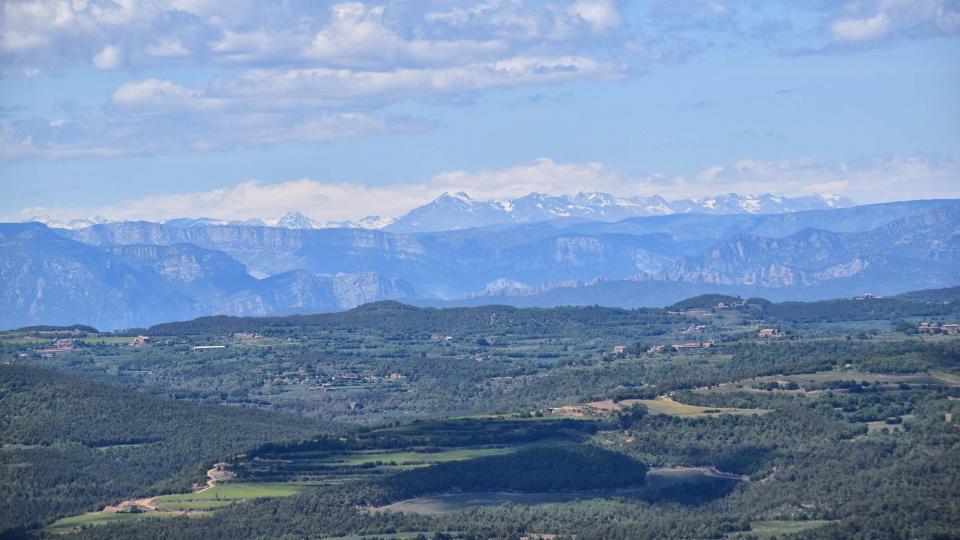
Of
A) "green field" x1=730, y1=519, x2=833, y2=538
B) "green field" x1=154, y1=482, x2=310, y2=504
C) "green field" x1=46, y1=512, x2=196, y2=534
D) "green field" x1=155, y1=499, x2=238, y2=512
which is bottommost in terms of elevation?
"green field" x1=730, y1=519, x2=833, y2=538

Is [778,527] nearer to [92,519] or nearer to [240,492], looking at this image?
[240,492]

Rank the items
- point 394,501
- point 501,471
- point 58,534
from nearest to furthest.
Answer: point 58,534 < point 394,501 < point 501,471

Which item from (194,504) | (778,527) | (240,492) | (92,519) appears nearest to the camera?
(778,527)

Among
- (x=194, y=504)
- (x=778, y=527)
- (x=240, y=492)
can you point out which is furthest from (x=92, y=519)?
(x=778, y=527)

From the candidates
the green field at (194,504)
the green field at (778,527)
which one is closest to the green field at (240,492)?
the green field at (194,504)

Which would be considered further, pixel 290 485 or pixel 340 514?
pixel 290 485

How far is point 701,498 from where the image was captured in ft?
548

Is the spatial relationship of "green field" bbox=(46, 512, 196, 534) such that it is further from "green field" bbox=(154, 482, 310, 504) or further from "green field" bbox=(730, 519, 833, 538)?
"green field" bbox=(730, 519, 833, 538)

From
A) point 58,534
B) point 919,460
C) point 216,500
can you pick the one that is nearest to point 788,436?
point 919,460

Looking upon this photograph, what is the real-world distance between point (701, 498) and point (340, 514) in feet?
103

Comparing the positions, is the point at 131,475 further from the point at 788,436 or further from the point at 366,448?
the point at 788,436

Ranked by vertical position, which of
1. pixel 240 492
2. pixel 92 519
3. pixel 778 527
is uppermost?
pixel 240 492

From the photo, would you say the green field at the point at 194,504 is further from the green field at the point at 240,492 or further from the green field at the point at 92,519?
the green field at the point at 92,519

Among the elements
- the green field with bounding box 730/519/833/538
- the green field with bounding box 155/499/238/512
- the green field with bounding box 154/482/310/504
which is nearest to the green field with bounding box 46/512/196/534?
the green field with bounding box 155/499/238/512
